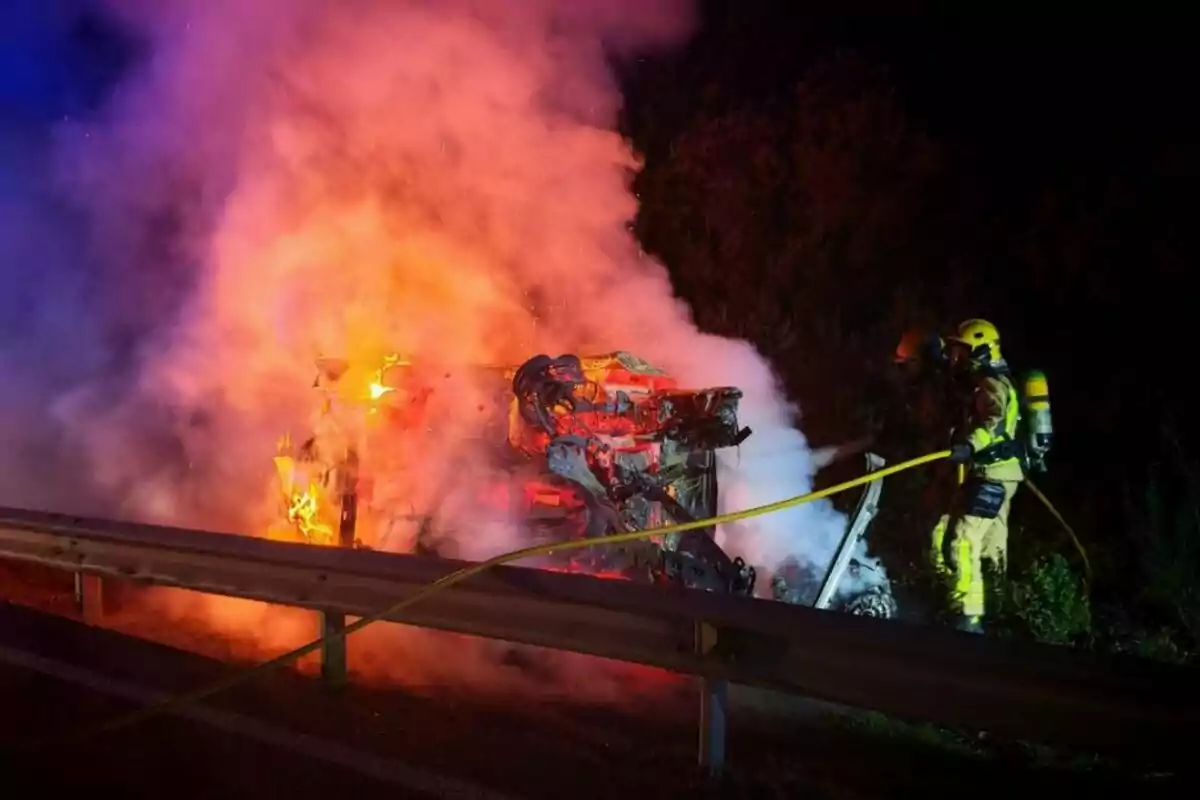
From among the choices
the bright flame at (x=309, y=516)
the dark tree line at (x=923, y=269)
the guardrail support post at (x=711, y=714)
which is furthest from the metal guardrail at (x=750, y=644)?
the dark tree line at (x=923, y=269)

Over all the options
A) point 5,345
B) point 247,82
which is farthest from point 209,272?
point 5,345

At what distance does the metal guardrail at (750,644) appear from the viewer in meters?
3.46

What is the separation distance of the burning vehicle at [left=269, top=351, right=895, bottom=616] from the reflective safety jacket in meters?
0.88

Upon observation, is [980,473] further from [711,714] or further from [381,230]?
[381,230]

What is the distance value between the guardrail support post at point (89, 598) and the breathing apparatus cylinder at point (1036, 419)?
19.4 ft

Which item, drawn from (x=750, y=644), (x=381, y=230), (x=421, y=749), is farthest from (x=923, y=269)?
(x=421, y=749)

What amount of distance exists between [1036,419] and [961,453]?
1.83 feet

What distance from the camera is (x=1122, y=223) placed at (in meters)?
12.1

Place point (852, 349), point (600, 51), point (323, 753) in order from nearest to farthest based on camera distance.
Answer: point (323, 753) → point (600, 51) → point (852, 349)

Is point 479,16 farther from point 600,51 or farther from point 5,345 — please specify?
point 5,345

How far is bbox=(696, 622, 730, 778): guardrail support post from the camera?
421 cm

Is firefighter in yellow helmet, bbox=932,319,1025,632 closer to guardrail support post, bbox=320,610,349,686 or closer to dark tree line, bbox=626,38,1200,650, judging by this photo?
dark tree line, bbox=626,38,1200,650

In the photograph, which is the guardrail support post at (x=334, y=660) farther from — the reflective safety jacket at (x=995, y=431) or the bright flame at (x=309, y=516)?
the reflective safety jacket at (x=995, y=431)

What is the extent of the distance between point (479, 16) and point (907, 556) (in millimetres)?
6259
